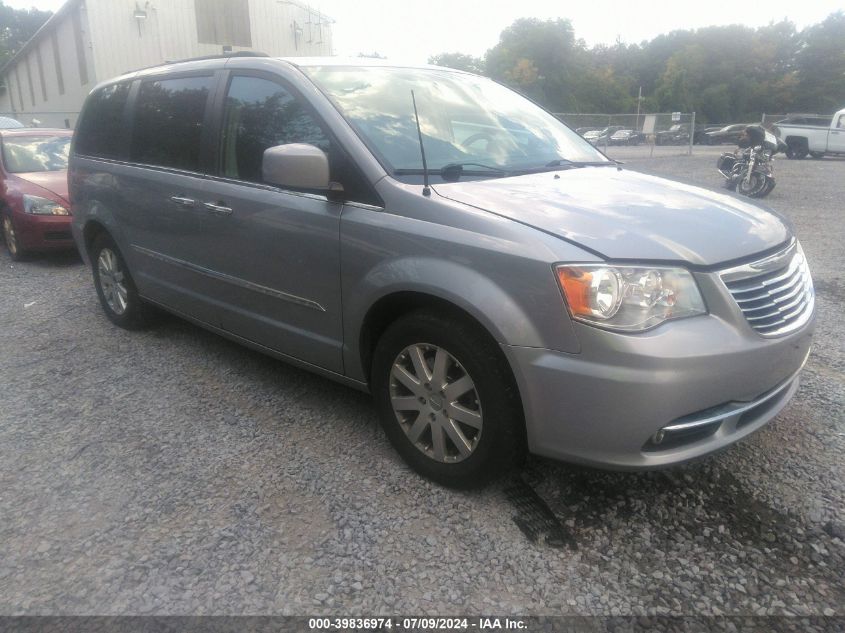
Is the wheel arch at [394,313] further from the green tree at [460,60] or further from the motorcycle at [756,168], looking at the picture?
the green tree at [460,60]

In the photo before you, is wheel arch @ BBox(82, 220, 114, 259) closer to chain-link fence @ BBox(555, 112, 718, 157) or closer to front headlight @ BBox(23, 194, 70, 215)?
front headlight @ BBox(23, 194, 70, 215)

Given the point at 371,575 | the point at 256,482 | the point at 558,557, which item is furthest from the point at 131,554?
the point at 558,557

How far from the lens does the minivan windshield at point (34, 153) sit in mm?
8312

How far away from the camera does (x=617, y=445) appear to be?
2.33 metres

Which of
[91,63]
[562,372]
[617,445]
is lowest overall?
[617,445]

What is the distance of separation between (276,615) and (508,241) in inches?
59.0

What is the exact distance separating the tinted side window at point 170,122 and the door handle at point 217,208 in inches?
11.6

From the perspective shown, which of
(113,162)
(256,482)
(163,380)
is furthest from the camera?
(113,162)

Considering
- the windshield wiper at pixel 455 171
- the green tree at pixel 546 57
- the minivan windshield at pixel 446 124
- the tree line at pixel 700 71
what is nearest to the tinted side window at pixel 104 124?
the minivan windshield at pixel 446 124

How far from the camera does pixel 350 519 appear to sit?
8.78ft

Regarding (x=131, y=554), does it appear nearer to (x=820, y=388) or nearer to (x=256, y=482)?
(x=256, y=482)

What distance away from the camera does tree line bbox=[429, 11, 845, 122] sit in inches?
2879

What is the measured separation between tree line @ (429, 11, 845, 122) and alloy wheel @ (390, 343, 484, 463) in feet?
222

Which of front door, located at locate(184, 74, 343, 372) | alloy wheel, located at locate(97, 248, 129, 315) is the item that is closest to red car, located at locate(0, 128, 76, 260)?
alloy wheel, located at locate(97, 248, 129, 315)
